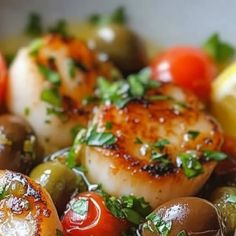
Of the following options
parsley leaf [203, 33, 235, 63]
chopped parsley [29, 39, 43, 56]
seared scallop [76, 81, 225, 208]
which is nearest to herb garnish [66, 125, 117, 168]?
seared scallop [76, 81, 225, 208]

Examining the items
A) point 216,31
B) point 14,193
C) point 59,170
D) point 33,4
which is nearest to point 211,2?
point 216,31

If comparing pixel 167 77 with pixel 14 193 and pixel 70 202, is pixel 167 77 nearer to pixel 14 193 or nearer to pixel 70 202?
pixel 70 202

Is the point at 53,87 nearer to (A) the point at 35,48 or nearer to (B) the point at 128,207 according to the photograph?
(A) the point at 35,48

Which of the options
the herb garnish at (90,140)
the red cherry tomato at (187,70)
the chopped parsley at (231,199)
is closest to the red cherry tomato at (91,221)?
the herb garnish at (90,140)

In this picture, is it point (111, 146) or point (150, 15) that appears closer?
point (111, 146)

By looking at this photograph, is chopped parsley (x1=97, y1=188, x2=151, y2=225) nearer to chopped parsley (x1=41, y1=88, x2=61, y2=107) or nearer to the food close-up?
the food close-up

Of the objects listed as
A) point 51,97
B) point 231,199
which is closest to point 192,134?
point 231,199
